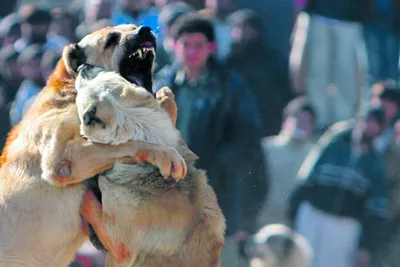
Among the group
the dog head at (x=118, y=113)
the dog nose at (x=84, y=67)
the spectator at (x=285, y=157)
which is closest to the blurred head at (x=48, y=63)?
the spectator at (x=285, y=157)

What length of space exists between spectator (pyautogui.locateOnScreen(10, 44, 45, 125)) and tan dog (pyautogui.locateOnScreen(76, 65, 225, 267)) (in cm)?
410

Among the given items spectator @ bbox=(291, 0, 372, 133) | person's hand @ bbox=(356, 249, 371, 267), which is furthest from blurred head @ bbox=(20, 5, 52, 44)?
person's hand @ bbox=(356, 249, 371, 267)

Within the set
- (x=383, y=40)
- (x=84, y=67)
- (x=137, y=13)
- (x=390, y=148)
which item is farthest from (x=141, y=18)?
(x=84, y=67)

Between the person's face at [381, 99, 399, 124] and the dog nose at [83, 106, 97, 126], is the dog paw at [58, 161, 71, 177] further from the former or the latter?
the person's face at [381, 99, 399, 124]

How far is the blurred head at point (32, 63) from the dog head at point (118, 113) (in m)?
4.32

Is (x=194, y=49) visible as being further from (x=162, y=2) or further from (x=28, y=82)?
(x=28, y=82)

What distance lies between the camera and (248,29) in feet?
24.4

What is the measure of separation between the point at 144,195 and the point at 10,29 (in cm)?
508

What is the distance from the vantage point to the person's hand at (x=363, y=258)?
7.09 m

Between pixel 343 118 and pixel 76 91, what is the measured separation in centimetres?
312

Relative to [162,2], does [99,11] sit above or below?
below

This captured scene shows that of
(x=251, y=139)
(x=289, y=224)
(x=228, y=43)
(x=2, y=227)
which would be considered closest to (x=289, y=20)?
(x=228, y=43)

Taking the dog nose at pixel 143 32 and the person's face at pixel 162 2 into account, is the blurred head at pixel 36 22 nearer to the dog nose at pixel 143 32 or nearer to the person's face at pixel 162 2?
the person's face at pixel 162 2

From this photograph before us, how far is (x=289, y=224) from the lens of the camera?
23.7 ft
